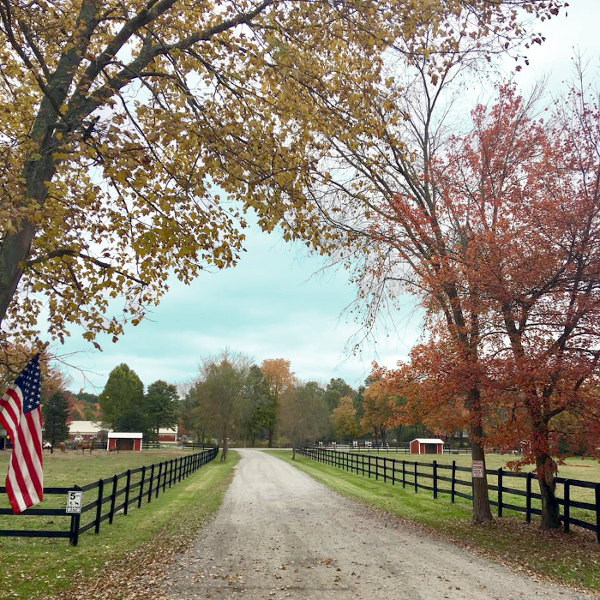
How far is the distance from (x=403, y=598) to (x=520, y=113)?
1284cm

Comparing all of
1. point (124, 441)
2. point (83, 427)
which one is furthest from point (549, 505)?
point (83, 427)

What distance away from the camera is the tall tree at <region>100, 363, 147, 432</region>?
82875 mm

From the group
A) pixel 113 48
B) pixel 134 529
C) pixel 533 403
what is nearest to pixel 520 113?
pixel 533 403

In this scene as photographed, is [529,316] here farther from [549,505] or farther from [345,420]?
[345,420]

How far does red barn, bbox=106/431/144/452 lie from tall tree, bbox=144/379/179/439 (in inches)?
756

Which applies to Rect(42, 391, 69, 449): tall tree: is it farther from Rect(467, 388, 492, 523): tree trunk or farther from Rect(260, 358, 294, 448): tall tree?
Rect(467, 388, 492, 523): tree trunk

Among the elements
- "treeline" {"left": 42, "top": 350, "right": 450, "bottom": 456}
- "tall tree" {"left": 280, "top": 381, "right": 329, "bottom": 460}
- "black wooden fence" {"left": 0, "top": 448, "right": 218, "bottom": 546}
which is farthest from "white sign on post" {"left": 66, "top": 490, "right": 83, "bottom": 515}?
"tall tree" {"left": 280, "top": 381, "right": 329, "bottom": 460}

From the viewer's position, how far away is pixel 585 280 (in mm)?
11094

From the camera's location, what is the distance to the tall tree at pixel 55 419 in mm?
65688

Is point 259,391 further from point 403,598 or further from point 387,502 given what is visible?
point 403,598

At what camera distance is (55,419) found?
66.2 meters

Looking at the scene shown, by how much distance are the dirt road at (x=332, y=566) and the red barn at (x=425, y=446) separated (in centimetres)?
5608

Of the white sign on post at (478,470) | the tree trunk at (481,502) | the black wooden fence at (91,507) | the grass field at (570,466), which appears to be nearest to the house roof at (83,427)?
the grass field at (570,466)

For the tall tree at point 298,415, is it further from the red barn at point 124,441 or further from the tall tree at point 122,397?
the tall tree at point 122,397
